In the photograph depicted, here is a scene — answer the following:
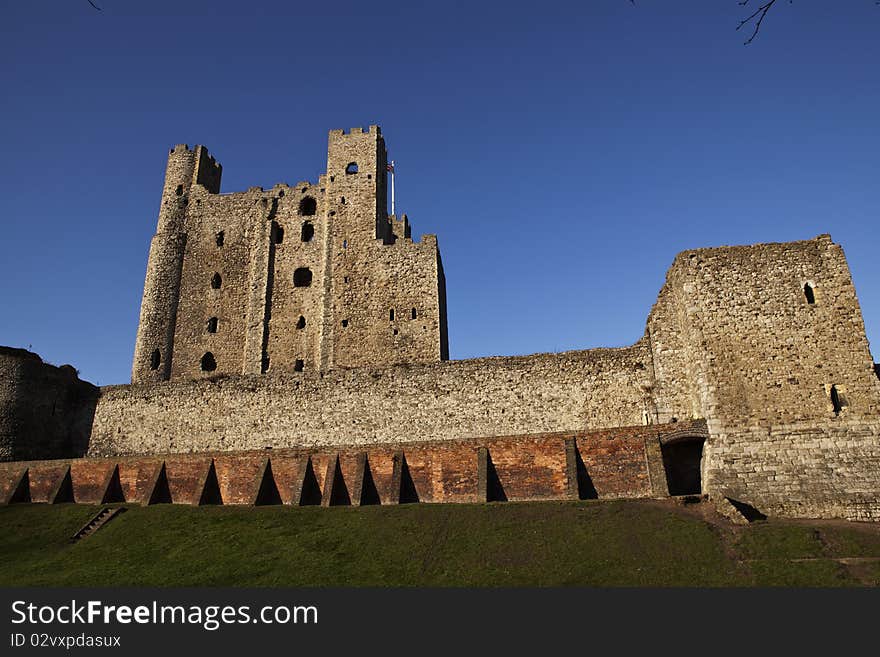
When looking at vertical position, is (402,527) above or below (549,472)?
below

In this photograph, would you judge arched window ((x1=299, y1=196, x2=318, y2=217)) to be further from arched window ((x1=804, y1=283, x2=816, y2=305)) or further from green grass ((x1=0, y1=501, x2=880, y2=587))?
arched window ((x1=804, y1=283, x2=816, y2=305))

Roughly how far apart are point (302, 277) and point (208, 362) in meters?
8.39

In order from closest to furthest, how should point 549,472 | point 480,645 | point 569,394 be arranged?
point 480,645, point 549,472, point 569,394

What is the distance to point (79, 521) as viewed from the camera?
2623 centimetres

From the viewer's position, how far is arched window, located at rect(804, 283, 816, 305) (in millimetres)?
23373

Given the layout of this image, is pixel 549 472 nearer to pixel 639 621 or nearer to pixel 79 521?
pixel 639 621

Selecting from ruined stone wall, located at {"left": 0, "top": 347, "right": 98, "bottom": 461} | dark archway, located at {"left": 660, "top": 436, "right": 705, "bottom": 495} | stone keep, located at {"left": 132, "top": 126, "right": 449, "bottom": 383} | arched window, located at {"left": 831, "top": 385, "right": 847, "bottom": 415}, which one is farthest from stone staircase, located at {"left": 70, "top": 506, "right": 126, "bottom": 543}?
arched window, located at {"left": 831, "top": 385, "right": 847, "bottom": 415}

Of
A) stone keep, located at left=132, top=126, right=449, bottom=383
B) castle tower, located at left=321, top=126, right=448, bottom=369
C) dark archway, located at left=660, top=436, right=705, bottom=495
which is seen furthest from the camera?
stone keep, located at left=132, top=126, right=449, bottom=383

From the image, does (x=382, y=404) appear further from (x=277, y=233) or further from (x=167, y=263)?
(x=167, y=263)

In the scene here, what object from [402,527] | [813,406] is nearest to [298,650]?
[402,527]

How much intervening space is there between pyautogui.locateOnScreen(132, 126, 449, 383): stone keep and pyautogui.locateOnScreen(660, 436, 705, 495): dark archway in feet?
56.9

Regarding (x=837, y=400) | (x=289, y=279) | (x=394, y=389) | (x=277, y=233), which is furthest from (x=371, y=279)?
(x=837, y=400)

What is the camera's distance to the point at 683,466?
81.4 ft

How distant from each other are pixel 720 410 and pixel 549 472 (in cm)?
634
